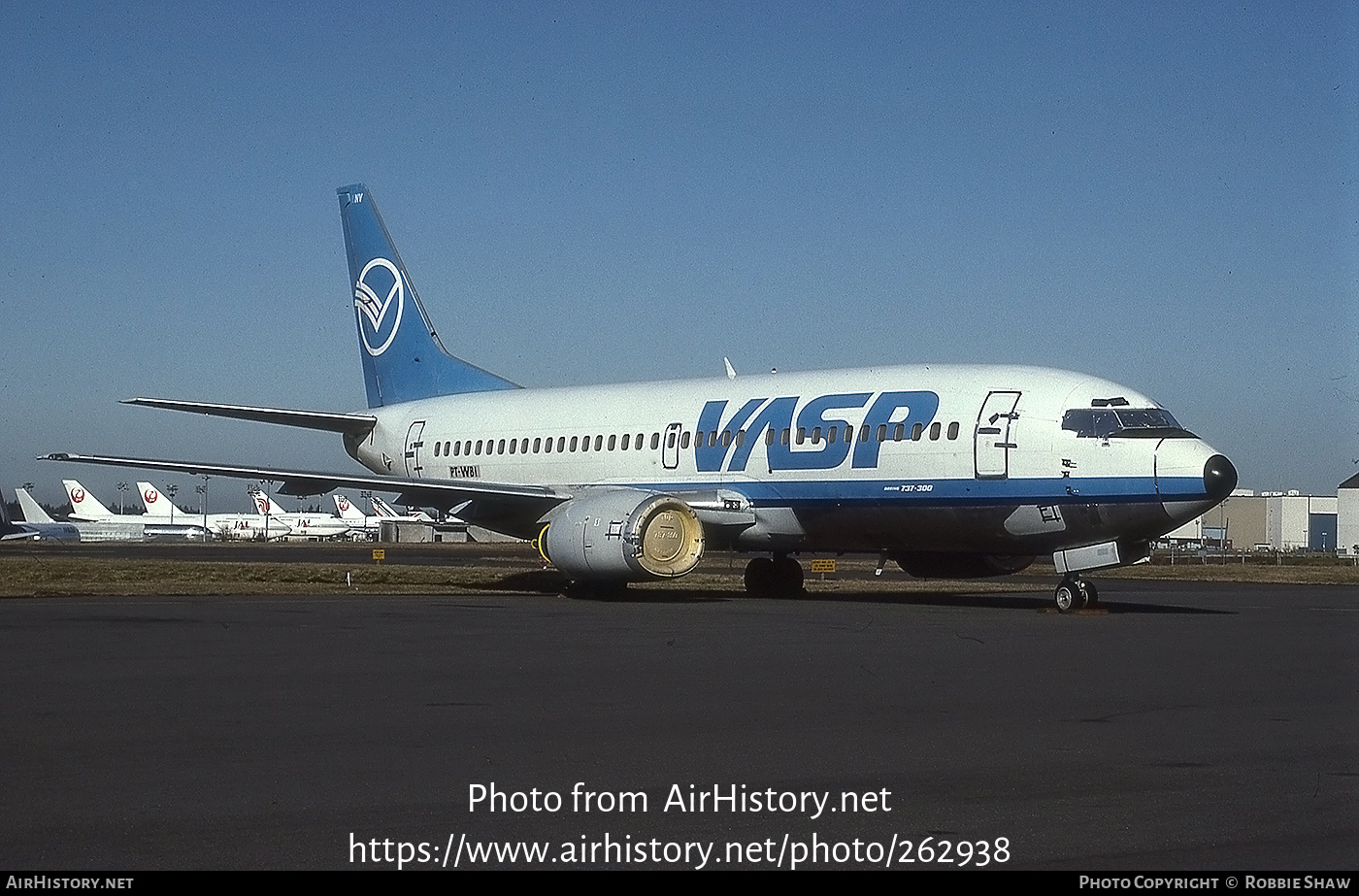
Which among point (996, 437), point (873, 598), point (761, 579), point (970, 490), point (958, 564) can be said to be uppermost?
point (996, 437)

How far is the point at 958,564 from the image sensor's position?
90.6ft

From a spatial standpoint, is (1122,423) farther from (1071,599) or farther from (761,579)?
(761,579)

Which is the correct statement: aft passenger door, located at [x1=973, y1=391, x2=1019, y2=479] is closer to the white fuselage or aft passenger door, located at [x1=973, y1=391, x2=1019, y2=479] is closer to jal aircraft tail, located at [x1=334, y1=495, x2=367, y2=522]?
the white fuselage

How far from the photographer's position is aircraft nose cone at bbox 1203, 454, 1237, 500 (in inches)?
884

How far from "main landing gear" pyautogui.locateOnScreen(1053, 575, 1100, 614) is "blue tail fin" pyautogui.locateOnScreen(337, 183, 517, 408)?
656 inches

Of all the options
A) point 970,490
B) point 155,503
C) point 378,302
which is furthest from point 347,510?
point 970,490

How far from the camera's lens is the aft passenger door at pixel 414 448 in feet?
118

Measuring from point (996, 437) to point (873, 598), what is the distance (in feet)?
17.8

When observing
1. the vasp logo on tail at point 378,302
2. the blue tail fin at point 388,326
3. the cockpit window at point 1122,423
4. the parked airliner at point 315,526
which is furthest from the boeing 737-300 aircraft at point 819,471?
the parked airliner at point 315,526

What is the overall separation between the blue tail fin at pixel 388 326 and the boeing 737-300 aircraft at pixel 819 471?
212 centimetres

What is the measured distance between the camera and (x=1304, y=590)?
3438 cm

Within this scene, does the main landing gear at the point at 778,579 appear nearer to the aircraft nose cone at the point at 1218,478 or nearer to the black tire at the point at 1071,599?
the black tire at the point at 1071,599

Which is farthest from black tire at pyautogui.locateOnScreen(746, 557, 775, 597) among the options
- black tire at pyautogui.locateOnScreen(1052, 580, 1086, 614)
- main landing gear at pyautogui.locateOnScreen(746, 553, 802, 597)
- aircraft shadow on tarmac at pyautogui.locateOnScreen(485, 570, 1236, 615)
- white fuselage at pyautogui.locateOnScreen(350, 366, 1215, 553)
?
black tire at pyautogui.locateOnScreen(1052, 580, 1086, 614)
